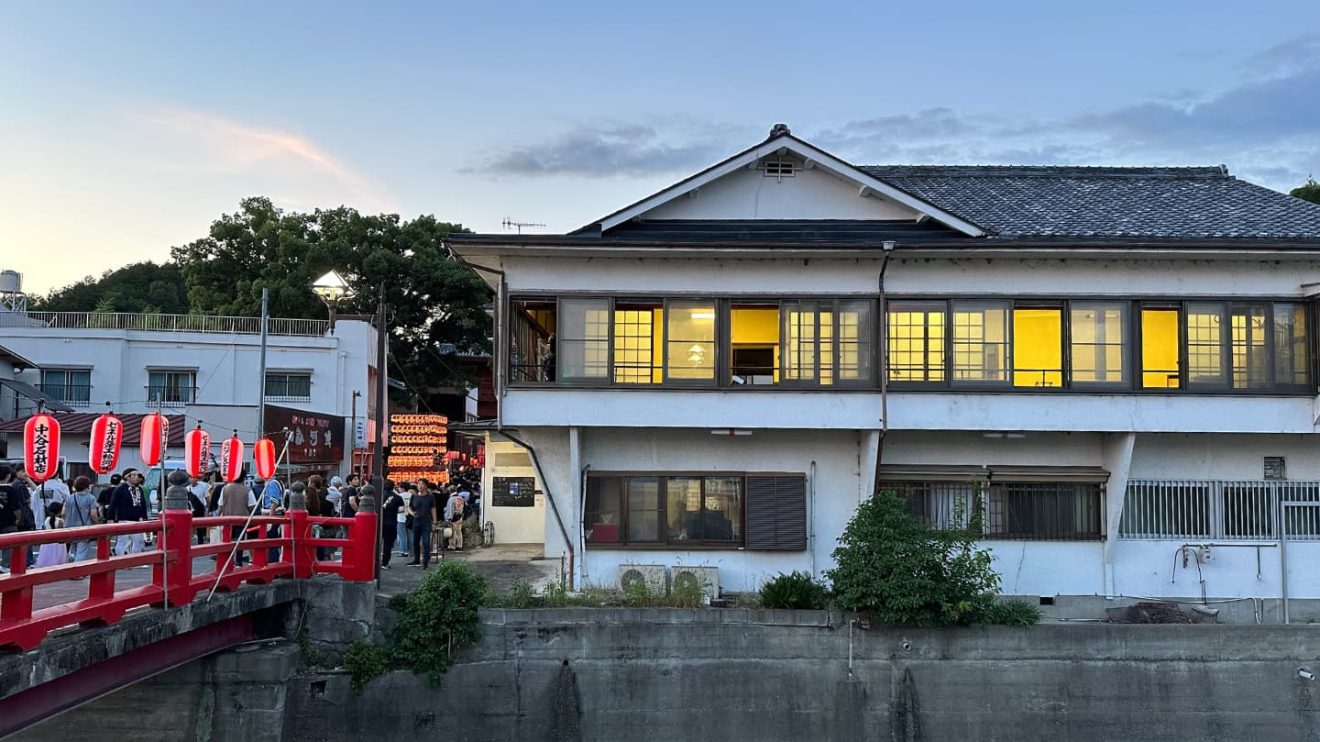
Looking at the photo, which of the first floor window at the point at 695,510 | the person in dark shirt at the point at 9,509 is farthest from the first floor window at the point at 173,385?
the first floor window at the point at 695,510

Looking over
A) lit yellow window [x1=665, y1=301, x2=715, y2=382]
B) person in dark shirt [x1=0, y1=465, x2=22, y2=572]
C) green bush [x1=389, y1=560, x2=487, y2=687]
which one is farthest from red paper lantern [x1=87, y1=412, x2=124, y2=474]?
lit yellow window [x1=665, y1=301, x2=715, y2=382]

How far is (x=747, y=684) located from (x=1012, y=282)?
8906 millimetres

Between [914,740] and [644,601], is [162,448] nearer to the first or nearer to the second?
[644,601]

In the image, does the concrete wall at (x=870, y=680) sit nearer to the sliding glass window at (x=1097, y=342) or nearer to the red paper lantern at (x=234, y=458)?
the sliding glass window at (x=1097, y=342)

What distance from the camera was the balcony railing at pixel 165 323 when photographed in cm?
4388

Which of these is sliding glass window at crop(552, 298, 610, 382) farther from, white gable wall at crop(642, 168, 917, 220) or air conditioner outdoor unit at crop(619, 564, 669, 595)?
air conditioner outdoor unit at crop(619, 564, 669, 595)

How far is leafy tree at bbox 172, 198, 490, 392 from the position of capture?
175ft

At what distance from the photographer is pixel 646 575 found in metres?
18.1

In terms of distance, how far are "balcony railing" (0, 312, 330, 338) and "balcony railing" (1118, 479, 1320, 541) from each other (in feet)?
120

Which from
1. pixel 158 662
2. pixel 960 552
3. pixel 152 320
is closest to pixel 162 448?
pixel 158 662

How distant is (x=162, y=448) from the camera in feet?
58.6

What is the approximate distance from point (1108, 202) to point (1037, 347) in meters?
5.42

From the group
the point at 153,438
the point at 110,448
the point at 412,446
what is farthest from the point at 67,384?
the point at 153,438

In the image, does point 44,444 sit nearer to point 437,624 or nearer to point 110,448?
point 110,448
